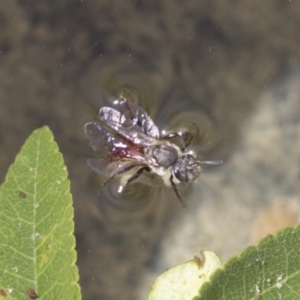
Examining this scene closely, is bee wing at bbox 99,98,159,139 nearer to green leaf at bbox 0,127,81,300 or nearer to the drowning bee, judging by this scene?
the drowning bee

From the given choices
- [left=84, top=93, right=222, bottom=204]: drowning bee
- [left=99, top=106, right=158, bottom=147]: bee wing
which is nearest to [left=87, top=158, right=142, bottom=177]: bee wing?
[left=84, top=93, right=222, bottom=204]: drowning bee

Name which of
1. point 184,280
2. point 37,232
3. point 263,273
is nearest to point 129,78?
point 184,280

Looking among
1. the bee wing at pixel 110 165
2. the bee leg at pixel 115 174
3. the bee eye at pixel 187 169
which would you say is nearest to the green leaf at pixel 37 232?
the bee wing at pixel 110 165

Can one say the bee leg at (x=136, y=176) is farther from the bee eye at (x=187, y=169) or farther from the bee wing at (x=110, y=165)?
the bee eye at (x=187, y=169)

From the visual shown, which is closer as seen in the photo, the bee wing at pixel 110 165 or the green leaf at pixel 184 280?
the green leaf at pixel 184 280

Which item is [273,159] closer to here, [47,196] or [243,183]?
[243,183]

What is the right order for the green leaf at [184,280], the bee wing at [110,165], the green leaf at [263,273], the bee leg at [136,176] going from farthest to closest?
the bee leg at [136,176], the bee wing at [110,165], the green leaf at [184,280], the green leaf at [263,273]

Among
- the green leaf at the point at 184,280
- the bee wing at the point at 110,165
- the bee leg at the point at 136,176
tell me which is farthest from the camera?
the bee leg at the point at 136,176

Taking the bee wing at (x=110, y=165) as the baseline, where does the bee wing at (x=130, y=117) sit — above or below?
above
